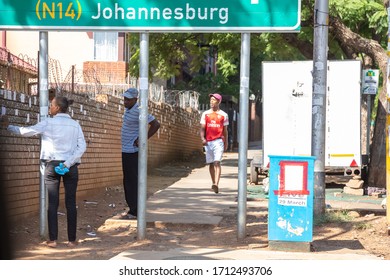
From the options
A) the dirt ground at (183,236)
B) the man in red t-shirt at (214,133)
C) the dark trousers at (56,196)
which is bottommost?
the dirt ground at (183,236)

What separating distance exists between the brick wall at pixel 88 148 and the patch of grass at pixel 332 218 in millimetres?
3760

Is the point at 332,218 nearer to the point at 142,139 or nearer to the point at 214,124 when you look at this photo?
the point at 142,139

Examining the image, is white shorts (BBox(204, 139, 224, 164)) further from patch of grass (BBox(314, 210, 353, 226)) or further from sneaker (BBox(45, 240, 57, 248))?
sneaker (BBox(45, 240, 57, 248))

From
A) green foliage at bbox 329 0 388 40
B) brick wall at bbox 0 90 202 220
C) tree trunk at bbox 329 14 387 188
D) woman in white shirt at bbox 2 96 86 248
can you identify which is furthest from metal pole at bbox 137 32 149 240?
green foliage at bbox 329 0 388 40

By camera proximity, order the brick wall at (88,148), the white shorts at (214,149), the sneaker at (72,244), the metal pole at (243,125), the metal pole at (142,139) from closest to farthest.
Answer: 1. the sneaker at (72,244)
2. the metal pole at (243,125)
3. the metal pole at (142,139)
4. the brick wall at (88,148)
5. the white shorts at (214,149)

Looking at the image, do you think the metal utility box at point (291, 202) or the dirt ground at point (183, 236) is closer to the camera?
the metal utility box at point (291, 202)

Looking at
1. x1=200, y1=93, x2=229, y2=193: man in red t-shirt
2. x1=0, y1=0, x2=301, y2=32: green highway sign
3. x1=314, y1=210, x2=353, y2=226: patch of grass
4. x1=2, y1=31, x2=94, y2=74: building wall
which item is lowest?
x1=314, y1=210, x2=353, y2=226: patch of grass

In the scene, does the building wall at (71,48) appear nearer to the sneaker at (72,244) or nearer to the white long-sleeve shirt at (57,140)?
the white long-sleeve shirt at (57,140)

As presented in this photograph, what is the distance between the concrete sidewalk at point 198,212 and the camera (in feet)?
27.3

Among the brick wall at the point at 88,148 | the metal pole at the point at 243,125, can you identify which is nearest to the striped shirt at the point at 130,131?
the brick wall at the point at 88,148

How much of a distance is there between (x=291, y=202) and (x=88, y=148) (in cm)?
574

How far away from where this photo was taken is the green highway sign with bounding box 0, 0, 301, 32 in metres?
9.30

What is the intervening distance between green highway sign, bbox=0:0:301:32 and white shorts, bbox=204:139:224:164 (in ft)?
15.5

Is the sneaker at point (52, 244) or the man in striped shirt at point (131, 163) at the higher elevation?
the man in striped shirt at point (131, 163)
